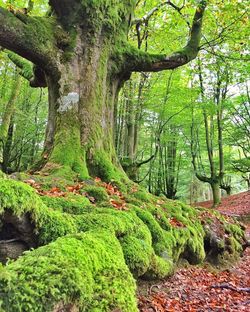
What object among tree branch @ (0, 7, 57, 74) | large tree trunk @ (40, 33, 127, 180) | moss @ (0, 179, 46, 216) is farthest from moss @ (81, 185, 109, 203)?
tree branch @ (0, 7, 57, 74)

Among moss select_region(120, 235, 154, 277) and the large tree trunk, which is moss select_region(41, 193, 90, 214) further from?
the large tree trunk

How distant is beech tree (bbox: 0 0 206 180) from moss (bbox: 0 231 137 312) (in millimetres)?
3445

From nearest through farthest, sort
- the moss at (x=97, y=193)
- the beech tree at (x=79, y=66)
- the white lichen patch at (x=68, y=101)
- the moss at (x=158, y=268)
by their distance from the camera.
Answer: the moss at (x=158, y=268) → the moss at (x=97, y=193) → the beech tree at (x=79, y=66) → the white lichen patch at (x=68, y=101)

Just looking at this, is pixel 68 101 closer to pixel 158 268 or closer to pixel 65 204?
pixel 65 204

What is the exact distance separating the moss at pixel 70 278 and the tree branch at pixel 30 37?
465 centimetres

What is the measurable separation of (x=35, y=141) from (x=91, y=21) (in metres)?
16.0

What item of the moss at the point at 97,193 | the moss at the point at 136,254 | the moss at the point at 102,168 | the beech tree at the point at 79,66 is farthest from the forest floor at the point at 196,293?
the beech tree at the point at 79,66

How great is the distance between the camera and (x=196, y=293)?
15.6 ft

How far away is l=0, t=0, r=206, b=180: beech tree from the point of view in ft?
20.6

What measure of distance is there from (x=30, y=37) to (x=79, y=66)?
3.98ft

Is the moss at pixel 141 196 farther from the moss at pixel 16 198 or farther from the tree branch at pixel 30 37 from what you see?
the moss at pixel 16 198

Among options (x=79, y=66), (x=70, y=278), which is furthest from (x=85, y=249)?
(x=79, y=66)

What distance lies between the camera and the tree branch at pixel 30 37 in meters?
5.89

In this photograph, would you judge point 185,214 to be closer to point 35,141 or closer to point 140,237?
point 140,237
